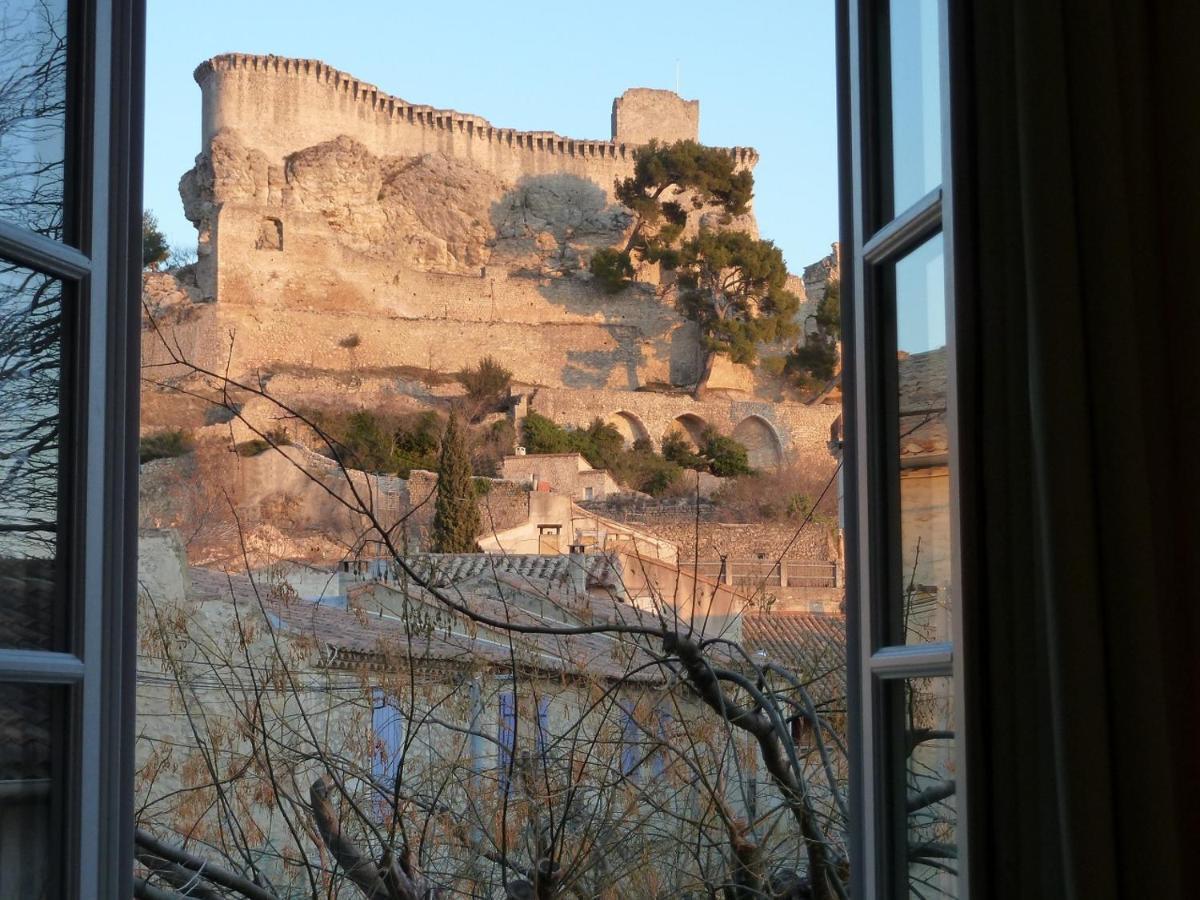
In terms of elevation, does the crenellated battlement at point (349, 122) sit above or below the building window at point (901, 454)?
above

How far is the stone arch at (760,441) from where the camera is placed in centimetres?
2683

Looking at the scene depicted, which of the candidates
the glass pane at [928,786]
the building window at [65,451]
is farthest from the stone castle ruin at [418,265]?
the glass pane at [928,786]

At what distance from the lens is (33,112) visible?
1.00m

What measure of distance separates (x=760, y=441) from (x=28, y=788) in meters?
26.3

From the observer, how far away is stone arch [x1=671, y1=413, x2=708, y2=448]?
87.3 ft

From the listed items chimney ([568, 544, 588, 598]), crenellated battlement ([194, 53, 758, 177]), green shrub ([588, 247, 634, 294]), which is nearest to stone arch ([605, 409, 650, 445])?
green shrub ([588, 247, 634, 294])

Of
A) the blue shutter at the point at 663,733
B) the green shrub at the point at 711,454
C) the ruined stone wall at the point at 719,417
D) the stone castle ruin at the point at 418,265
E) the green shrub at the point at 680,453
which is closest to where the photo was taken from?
the blue shutter at the point at 663,733

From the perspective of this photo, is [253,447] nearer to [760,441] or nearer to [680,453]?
[680,453]

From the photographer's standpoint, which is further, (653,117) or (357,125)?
(653,117)

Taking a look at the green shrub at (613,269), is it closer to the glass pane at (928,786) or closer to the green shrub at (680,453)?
the green shrub at (680,453)

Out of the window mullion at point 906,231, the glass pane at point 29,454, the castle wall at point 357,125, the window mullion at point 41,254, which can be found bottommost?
the glass pane at point 29,454

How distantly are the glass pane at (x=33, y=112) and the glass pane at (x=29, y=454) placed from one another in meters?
0.05

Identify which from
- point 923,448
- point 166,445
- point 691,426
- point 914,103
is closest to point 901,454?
point 923,448

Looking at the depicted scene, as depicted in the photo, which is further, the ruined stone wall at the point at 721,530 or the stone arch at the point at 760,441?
the stone arch at the point at 760,441
